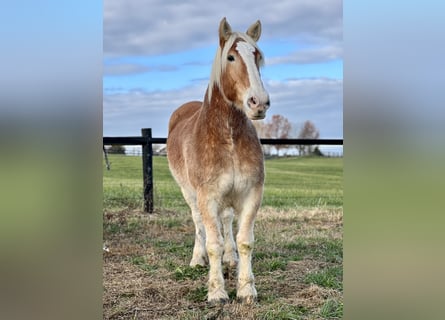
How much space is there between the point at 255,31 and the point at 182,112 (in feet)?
6.88

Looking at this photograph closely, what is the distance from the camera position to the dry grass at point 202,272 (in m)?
3.03

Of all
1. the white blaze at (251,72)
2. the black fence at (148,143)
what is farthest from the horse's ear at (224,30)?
the black fence at (148,143)

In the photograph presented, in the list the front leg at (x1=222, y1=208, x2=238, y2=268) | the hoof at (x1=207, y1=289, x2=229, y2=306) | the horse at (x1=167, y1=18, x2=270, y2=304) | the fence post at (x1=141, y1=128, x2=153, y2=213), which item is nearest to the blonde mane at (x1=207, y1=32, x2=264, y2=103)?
the horse at (x1=167, y1=18, x2=270, y2=304)

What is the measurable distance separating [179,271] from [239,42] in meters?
2.10

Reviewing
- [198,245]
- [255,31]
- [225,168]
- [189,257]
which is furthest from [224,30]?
[189,257]

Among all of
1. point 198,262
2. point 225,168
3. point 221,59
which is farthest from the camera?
point 198,262

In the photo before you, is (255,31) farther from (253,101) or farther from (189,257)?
(189,257)

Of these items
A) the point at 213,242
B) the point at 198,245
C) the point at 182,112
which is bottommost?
the point at 198,245

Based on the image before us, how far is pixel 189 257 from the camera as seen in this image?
449 centimetres

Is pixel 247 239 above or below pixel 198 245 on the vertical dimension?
above

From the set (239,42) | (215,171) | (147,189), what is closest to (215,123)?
(215,171)

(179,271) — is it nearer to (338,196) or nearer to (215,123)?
(215,123)

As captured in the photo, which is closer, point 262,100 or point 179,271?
point 262,100
